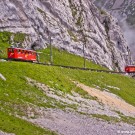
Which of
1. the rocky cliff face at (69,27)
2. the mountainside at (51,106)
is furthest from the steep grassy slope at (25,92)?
the rocky cliff face at (69,27)

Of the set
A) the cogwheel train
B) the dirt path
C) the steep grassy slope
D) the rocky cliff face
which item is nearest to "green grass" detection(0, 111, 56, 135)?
the steep grassy slope

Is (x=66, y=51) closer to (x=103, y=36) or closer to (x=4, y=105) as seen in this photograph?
(x=103, y=36)

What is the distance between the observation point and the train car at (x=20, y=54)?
248 feet

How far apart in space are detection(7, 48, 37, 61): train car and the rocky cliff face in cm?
1806

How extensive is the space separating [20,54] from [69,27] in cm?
6060

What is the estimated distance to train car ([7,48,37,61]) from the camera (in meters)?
75.7

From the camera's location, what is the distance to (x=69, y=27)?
447 ft

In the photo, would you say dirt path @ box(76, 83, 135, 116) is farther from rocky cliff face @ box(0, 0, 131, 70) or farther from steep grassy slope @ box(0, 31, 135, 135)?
rocky cliff face @ box(0, 0, 131, 70)

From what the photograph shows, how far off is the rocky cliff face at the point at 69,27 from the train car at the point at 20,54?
59.2 ft

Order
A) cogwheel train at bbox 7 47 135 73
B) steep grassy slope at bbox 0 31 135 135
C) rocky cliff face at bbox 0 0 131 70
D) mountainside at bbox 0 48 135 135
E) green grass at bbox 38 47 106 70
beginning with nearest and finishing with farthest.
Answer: steep grassy slope at bbox 0 31 135 135
mountainside at bbox 0 48 135 135
cogwheel train at bbox 7 47 135 73
green grass at bbox 38 47 106 70
rocky cliff face at bbox 0 0 131 70

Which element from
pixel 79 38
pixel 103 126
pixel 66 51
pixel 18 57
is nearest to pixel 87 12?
pixel 79 38

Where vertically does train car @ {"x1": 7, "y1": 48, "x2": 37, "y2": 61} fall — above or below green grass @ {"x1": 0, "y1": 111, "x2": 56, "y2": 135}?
above

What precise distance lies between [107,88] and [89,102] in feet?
70.7

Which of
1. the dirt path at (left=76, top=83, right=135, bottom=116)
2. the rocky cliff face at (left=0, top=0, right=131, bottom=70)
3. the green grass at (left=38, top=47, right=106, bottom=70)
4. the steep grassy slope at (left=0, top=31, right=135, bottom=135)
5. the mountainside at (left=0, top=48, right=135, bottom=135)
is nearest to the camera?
the steep grassy slope at (left=0, top=31, right=135, bottom=135)
